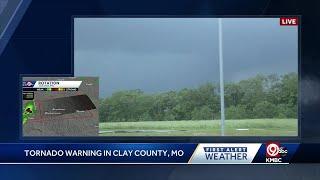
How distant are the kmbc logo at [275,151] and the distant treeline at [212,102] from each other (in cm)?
22

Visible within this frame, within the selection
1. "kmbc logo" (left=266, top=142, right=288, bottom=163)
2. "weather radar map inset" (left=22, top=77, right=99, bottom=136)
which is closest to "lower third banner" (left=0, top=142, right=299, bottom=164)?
"kmbc logo" (left=266, top=142, right=288, bottom=163)

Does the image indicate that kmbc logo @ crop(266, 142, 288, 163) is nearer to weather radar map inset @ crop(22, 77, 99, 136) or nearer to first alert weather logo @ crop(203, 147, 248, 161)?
first alert weather logo @ crop(203, 147, 248, 161)

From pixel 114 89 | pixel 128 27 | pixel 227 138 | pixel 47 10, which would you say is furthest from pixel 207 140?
pixel 47 10

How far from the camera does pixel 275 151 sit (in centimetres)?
261

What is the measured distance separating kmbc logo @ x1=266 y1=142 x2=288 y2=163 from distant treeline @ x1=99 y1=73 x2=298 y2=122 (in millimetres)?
222

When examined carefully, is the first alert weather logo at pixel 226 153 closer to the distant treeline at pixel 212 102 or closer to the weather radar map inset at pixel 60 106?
the distant treeline at pixel 212 102

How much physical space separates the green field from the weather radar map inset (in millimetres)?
148

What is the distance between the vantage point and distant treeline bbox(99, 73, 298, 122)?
8.39 ft

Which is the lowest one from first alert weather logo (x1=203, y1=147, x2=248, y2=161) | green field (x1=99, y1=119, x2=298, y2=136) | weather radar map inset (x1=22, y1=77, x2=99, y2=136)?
first alert weather logo (x1=203, y1=147, x2=248, y2=161)

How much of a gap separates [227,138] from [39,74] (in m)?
1.45

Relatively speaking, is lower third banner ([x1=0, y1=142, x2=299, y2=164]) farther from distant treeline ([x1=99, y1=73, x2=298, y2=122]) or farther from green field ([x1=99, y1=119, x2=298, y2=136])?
distant treeline ([x1=99, y1=73, x2=298, y2=122])

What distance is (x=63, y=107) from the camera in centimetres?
255

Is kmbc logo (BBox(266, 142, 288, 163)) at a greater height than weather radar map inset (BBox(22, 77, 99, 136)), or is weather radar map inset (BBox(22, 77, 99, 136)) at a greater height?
weather radar map inset (BBox(22, 77, 99, 136))

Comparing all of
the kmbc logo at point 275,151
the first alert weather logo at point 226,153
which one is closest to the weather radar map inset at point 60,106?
the first alert weather logo at point 226,153
